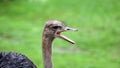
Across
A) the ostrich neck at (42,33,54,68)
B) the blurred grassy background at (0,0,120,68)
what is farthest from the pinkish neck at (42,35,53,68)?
the blurred grassy background at (0,0,120,68)

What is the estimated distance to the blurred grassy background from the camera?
44.1 ft

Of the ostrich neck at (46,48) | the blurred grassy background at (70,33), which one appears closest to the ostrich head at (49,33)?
the ostrich neck at (46,48)

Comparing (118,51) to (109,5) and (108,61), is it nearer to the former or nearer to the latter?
(108,61)

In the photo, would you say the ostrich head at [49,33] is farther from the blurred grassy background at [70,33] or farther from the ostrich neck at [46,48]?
the blurred grassy background at [70,33]

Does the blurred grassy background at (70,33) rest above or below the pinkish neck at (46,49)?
above

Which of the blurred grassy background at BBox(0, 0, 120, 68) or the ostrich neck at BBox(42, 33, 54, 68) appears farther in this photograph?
the blurred grassy background at BBox(0, 0, 120, 68)

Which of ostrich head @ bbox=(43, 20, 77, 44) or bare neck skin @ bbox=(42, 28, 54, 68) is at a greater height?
ostrich head @ bbox=(43, 20, 77, 44)

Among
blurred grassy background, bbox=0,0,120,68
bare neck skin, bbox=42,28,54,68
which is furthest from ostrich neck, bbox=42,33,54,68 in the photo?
blurred grassy background, bbox=0,0,120,68

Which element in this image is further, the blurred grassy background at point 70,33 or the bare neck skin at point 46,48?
the blurred grassy background at point 70,33

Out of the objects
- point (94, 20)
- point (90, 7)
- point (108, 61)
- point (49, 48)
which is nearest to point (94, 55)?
point (108, 61)

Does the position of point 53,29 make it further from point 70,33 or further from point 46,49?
point 70,33

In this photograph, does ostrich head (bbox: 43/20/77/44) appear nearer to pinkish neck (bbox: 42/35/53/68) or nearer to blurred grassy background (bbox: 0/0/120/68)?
pinkish neck (bbox: 42/35/53/68)

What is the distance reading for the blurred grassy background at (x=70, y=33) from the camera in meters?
13.4

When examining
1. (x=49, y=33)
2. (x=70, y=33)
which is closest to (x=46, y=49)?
(x=49, y=33)
